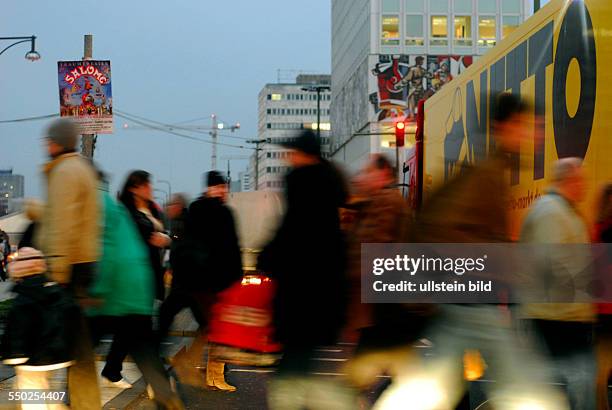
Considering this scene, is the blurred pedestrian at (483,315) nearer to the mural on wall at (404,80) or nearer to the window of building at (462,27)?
the mural on wall at (404,80)

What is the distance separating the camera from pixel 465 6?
243 feet

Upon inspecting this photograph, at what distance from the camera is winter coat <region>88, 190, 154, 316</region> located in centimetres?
498

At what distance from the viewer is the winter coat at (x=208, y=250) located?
22.3 ft

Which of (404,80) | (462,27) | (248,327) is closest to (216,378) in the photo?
(248,327)

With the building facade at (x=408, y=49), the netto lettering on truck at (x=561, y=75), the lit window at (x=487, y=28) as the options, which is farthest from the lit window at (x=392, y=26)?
the netto lettering on truck at (x=561, y=75)

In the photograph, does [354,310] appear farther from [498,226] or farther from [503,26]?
[503,26]

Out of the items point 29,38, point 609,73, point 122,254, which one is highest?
point 29,38

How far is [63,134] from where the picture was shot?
495 centimetres

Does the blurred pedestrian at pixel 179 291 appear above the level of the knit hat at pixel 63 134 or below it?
below

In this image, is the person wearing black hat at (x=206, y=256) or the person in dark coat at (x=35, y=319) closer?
the person in dark coat at (x=35, y=319)

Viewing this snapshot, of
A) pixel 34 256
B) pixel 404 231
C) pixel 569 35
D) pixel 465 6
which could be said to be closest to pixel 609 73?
pixel 569 35

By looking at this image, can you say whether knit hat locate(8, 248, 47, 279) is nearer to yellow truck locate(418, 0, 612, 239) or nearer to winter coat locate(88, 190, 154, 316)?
winter coat locate(88, 190, 154, 316)

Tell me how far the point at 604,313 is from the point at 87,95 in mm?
10968

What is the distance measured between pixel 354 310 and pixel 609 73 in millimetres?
3478
